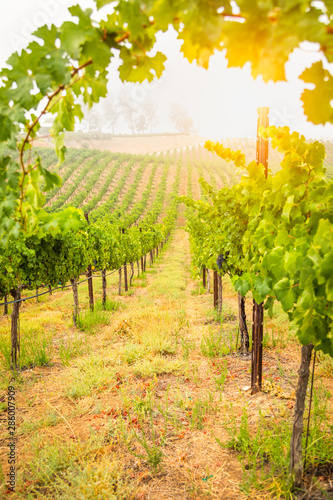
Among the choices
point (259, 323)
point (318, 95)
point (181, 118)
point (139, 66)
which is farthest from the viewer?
point (181, 118)

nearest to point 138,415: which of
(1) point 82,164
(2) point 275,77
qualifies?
(2) point 275,77

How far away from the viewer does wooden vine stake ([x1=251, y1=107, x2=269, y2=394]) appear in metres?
3.63

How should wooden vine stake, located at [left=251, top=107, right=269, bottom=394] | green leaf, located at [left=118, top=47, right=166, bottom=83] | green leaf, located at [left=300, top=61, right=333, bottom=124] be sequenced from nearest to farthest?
green leaf, located at [left=300, top=61, right=333, bottom=124]
green leaf, located at [left=118, top=47, right=166, bottom=83]
wooden vine stake, located at [left=251, top=107, right=269, bottom=394]

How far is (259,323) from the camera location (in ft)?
12.9

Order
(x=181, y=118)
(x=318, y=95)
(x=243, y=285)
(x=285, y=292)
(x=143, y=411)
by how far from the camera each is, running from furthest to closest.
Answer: (x=181, y=118)
(x=143, y=411)
(x=243, y=285)
(x=285, y=292)
(x=318, y=95)

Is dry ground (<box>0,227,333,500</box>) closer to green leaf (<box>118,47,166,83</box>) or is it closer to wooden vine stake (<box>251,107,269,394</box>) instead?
wooden vine stake (<box>251,107,269,394</box>)

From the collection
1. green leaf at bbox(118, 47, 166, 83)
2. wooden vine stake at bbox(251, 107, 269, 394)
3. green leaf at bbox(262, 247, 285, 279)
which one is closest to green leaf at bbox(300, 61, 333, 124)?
green leaf at bbox(118, 47, 166, 83)

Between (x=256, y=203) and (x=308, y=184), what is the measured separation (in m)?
0.88

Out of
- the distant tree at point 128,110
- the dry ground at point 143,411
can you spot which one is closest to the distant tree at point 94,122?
the distant tree at point 128,110

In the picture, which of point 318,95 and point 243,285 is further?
point 243,285

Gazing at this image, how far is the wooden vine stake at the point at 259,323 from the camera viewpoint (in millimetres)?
3627

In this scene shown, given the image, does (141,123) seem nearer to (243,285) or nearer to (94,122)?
(94,122)

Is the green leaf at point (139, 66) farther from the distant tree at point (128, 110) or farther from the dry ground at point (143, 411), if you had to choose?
the distant tree at point (128, 110)

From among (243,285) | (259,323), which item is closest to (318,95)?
(243,285)
